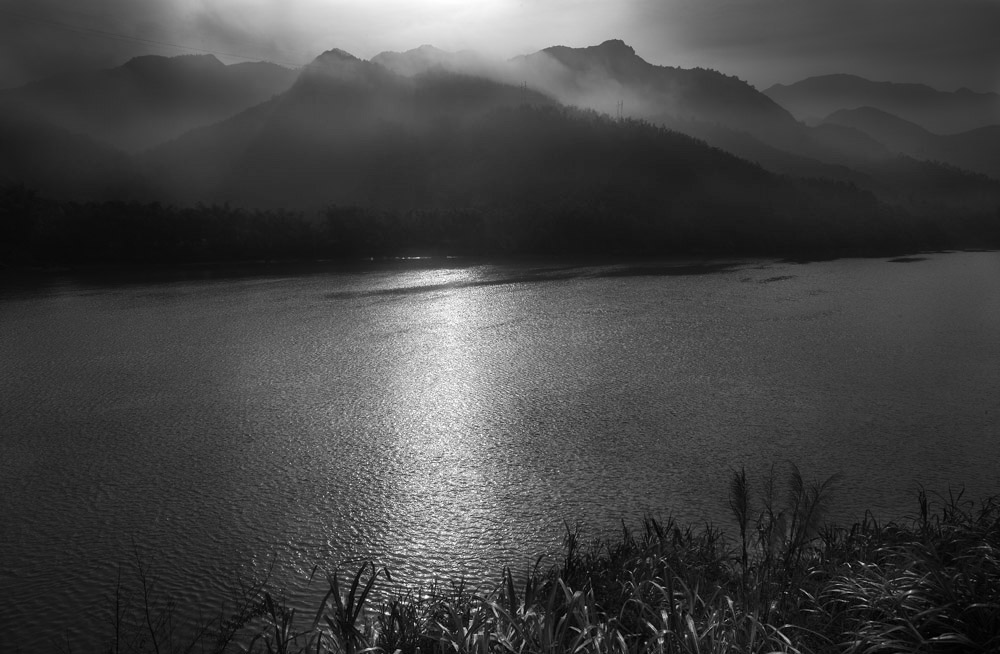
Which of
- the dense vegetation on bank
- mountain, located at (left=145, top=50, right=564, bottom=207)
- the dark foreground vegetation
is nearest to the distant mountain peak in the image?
mountain, located at (left=145, top=50, right=564, bottom=207)

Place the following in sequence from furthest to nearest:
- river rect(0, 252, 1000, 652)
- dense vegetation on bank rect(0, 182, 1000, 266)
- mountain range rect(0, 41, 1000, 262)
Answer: mountain range rect(0, 41, 1000, 262) → dense vegetation on bank rect(0, 182, 1000, 266) → river rect(0, 252, 1000, 652)

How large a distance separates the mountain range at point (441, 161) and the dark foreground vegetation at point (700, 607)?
2046 inches

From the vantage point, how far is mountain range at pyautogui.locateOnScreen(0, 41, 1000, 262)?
244ft

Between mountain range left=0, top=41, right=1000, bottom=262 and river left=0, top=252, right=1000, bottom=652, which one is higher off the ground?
mountain range left=0, top=41, right=1000, bottom=262

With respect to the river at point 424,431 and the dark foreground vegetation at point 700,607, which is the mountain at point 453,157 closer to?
the river at point 424,431

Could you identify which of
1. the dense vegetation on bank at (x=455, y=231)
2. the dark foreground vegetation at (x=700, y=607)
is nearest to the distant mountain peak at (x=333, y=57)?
the dense vegetation on bank at (x=455, y=231)

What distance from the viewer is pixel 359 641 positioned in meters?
3.77

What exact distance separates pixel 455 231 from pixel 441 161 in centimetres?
4600

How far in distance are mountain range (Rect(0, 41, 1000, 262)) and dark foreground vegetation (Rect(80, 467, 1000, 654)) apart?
5197cm

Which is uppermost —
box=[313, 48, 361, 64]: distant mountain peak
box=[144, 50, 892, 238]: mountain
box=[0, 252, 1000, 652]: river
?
box=[313, 48, 361, 64]: distant mountain peak

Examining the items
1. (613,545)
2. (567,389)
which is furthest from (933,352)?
(613,545)

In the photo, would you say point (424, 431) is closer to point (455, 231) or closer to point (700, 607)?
point (700, 607)

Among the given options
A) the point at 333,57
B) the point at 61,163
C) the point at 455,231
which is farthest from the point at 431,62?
the point at 455,231

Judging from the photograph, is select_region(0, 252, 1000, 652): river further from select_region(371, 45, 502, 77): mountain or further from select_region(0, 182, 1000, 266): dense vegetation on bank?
select_region(371, 45, 502, 77): mountain
